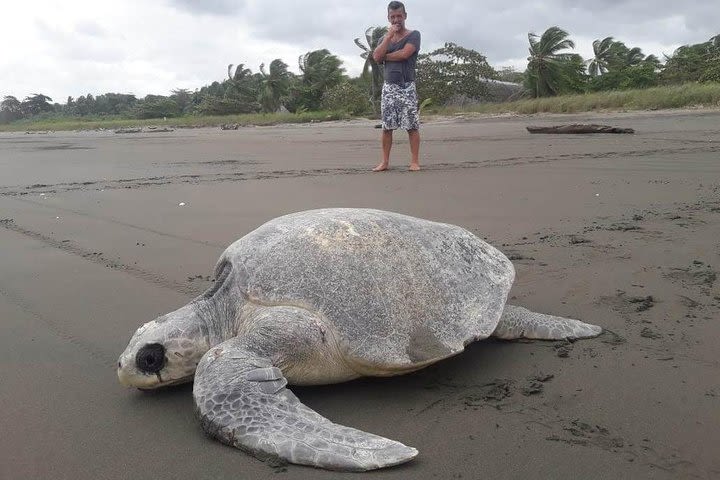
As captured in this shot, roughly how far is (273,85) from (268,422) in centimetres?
4871

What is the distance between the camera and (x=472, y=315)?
2344 mm

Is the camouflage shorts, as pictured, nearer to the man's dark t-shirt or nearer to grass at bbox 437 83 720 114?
the man's dark t-shirt

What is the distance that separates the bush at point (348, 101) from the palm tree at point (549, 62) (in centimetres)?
905

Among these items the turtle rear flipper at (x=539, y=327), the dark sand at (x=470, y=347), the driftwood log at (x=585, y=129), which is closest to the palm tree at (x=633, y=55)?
the driftwood log at (x=585, y=129)

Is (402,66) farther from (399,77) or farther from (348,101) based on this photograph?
(348,101)

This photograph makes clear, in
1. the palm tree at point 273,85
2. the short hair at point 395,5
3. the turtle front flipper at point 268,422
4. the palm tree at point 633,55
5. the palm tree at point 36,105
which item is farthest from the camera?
the palm tree at point 36,105

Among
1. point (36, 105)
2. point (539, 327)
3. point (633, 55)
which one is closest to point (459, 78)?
point (633, 55)

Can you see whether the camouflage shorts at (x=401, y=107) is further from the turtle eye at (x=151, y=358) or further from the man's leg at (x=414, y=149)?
the turtle eye at (x=151, y=358)

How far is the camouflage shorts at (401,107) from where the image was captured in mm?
7148

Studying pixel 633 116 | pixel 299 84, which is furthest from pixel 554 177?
pixel 299 84

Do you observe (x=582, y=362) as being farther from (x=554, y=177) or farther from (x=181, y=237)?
(x=554, y=177)

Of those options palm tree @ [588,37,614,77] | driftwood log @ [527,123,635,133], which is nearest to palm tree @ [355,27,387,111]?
palm tree @ [588,37,614,77]

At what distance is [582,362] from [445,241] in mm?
742

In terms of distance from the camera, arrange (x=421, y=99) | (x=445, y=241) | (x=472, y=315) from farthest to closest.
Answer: (x=421, y=99)
(x=445, y=241)
(x=472, y=315)
